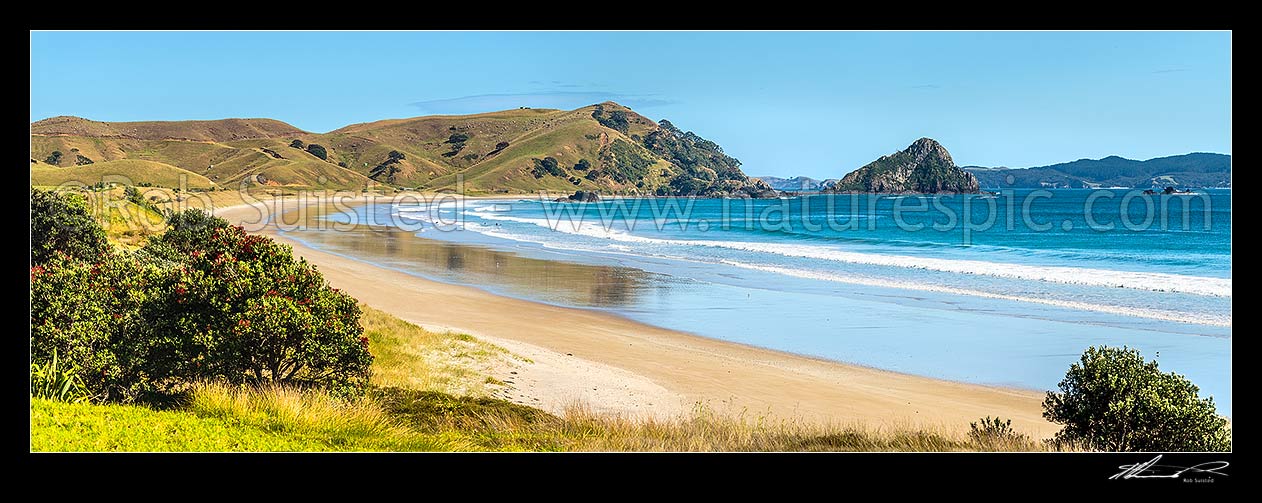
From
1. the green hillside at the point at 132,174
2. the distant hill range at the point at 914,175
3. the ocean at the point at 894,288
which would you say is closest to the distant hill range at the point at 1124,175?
the distant hill range at the point at 914,175

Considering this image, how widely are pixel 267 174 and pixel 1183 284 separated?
154852 millimetres

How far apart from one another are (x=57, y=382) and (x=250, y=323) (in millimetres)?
1530

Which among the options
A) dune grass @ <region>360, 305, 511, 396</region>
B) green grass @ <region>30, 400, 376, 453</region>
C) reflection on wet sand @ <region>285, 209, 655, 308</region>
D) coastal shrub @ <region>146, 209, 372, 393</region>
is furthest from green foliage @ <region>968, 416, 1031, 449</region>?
reflection on wet sand @ <region>285, 209, 655, 308</region>

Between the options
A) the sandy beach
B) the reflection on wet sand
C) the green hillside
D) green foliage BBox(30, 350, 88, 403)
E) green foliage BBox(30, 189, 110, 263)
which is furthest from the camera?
the green hillside

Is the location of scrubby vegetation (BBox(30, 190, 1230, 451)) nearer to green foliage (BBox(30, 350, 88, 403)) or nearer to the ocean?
green foliage (BBox(30, 350, 88, 403))

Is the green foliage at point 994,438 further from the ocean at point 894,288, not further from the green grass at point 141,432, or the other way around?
the green grass at point 141,432

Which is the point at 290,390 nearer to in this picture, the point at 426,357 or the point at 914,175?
the point at 426,357

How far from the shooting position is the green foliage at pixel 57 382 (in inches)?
270

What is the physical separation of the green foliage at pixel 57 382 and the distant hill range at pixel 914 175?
18597cm

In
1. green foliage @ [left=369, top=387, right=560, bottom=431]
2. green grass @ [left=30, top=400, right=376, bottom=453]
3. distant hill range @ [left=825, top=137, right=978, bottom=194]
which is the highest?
distant hill range @ [left=825, top=137, right=978, bottom=194]

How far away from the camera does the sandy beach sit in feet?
32.9

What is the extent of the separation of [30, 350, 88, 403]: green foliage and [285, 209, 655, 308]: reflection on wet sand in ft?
42.4

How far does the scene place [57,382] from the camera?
23.4 ft

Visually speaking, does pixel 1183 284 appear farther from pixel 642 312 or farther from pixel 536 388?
pixel 536 388
